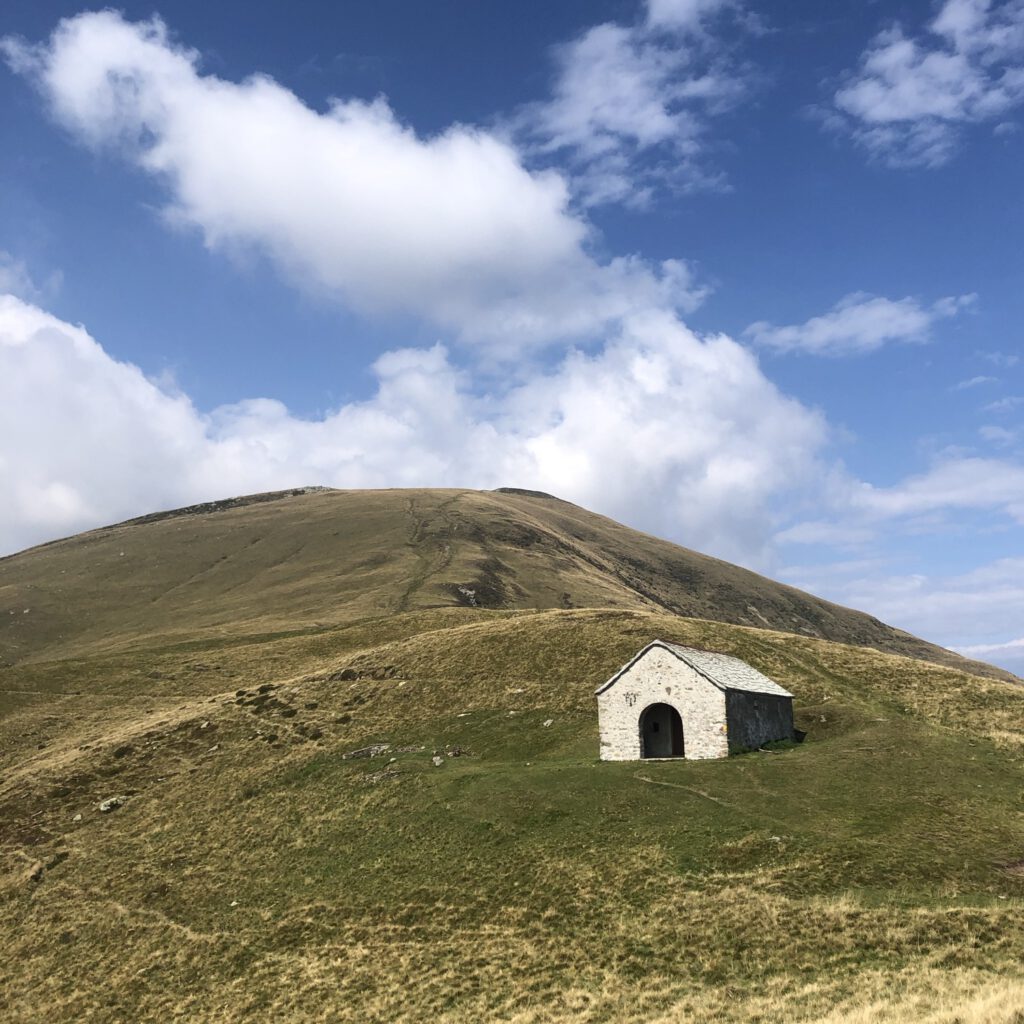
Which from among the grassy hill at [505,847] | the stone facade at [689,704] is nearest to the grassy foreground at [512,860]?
the grassy hill at [505,847]

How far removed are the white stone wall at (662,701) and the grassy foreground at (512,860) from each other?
5.98 feet

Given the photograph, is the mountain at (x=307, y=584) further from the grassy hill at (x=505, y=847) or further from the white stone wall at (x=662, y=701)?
the white stone wall at (x=662, y=701)

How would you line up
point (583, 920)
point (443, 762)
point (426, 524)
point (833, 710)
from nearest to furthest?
point (583, 920), point (443, 762), point (833, 710), point (426, 524)

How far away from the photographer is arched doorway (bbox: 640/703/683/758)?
2073 inches

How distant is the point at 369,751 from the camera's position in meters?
52.2

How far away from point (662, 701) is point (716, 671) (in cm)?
396

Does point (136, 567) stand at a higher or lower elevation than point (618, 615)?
higher

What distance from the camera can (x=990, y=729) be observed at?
4925 centimetres

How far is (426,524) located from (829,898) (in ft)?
548

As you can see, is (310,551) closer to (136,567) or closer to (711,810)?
(136,567)

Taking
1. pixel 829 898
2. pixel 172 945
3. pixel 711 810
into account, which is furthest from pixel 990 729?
pixel 172 945

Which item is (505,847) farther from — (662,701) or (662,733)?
(662,733)

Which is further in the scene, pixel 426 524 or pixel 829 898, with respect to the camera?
pixel 426 524

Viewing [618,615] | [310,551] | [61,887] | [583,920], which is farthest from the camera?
[310,551]
